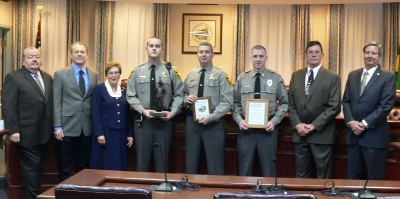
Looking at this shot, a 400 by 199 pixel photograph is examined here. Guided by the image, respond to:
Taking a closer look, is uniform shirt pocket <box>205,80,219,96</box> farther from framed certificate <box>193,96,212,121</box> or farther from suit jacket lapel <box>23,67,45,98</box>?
suit jacket lapel <box>23,67,45,98</box>

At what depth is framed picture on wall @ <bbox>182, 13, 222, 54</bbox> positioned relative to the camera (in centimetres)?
1175

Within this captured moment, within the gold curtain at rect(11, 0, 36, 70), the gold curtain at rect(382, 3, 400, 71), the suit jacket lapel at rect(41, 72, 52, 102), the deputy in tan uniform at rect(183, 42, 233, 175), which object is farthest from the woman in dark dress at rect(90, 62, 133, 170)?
the gold curtain at rect(382, 3, 400, 71)

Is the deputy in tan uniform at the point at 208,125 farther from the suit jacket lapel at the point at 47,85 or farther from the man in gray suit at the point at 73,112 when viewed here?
the suit jacket lapel at the point at 47,85

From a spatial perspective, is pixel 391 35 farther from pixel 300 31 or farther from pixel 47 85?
pixel 47 85

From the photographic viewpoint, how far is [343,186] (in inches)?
128

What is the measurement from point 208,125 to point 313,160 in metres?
1.01

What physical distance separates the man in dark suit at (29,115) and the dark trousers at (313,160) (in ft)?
7.37

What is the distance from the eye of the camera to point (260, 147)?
4.96 meters

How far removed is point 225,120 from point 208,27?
21.6 feet

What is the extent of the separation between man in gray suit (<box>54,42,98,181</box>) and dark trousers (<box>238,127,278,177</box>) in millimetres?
1415

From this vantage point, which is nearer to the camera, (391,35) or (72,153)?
(72,153)

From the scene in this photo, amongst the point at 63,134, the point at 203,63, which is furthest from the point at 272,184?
the point at 63,134

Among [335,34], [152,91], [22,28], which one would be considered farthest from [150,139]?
[335,34]

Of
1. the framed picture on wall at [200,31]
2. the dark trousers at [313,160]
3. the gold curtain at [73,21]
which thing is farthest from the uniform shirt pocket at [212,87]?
the framed picture on wall at [200,31]
